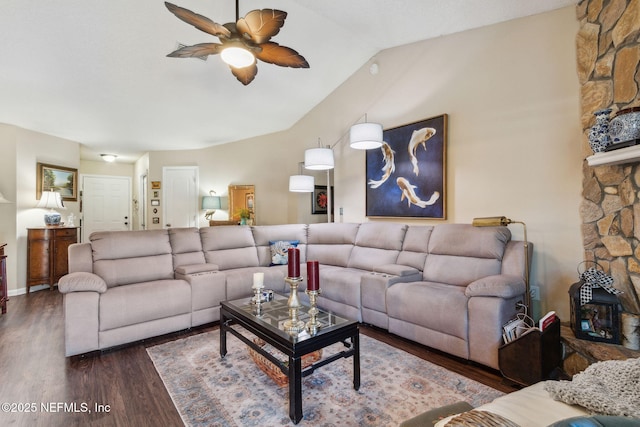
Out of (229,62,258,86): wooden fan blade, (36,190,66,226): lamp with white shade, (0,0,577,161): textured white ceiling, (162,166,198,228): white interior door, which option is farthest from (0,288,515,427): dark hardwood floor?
(162,166,198,228): white interior door

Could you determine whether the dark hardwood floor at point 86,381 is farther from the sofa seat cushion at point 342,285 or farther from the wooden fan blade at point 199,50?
the wooden fan blade at point 199,50

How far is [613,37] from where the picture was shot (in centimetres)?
222

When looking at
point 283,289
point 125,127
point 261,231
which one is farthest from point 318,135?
point 125,127

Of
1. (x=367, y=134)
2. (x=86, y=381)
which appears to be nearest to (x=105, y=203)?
(x=86, y=381)

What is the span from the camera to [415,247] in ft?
11.2

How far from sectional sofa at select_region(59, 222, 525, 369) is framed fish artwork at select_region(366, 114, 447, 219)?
0.34m

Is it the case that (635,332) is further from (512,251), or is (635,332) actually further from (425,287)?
(425,287)

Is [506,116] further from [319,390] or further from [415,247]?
[319,390]

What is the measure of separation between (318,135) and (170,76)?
2367 mm

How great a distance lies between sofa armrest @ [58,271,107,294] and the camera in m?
2.55

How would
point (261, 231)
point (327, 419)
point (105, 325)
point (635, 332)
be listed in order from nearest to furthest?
point (327, 419)
point (635, 332)
point (105, 325)
point (261, 231)

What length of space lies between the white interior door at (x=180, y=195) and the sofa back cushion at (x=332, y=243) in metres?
3.49

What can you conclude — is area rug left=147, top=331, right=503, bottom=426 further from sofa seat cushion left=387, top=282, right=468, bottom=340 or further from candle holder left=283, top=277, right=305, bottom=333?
candle holder left=283, top=277, right=305, bottom=333

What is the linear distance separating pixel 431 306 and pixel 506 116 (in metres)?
2.00
